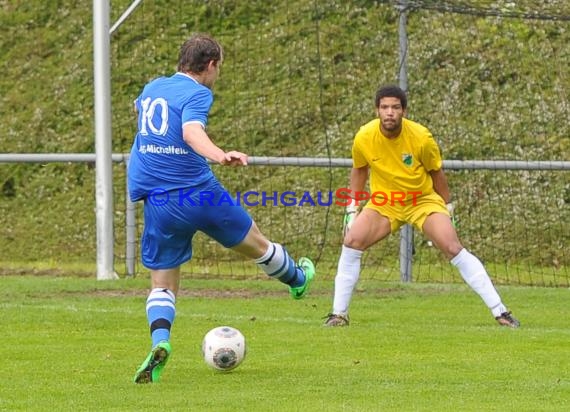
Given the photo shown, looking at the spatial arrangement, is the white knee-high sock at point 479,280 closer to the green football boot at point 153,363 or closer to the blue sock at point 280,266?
the blue sock at point 280,266

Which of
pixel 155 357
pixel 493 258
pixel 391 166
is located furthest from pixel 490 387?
pixel 493 258

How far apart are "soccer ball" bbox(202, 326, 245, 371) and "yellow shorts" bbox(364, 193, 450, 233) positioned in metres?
2.84

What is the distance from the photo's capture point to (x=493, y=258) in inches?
678

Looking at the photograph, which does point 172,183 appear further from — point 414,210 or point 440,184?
point 440,184

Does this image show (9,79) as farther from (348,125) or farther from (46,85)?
(348,125)

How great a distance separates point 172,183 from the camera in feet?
25.8

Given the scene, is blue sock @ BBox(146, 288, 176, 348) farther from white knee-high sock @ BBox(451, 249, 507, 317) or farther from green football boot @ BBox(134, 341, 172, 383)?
white knee-high sock @ BBox(451, 249, 507, 317)

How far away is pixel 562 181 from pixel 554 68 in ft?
6.74

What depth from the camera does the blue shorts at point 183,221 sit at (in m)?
7.87

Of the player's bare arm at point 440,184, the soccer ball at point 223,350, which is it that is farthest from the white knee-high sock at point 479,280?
the soccer ball at point 223,350

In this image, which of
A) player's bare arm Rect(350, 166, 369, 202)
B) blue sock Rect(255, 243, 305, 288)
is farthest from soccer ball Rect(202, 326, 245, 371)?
player's bare arm Rect(350, 166, 369, 202)

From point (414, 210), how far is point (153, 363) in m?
3.51

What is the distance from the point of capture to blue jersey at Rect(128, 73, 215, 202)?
773cm

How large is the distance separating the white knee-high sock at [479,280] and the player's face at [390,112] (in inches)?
43.7
